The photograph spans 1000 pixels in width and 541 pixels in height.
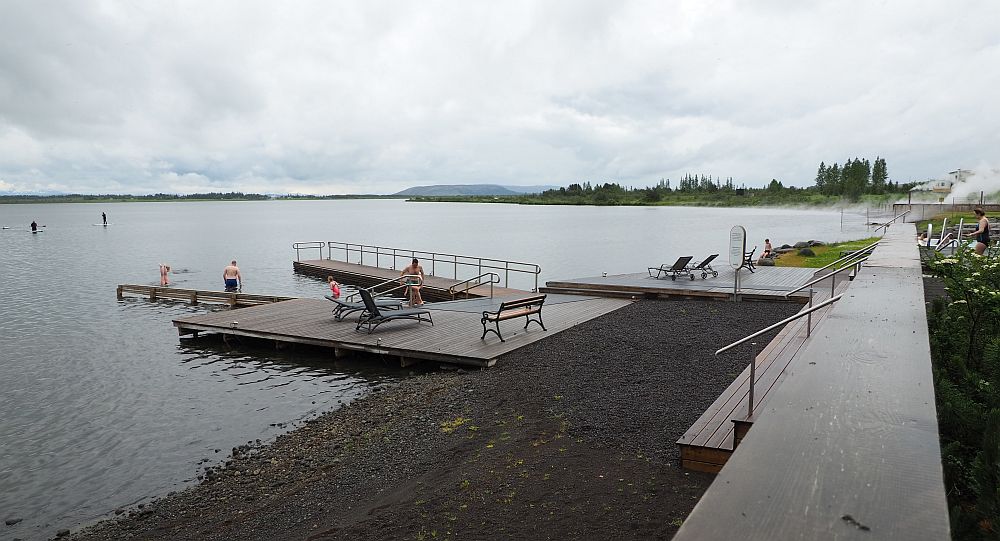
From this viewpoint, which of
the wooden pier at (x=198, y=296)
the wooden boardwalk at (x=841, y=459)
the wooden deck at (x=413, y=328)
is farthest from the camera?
the wooden pier at (x=198, y=296)

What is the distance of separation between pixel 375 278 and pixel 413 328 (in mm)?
14027

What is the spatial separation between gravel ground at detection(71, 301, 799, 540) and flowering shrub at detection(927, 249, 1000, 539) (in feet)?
6.12

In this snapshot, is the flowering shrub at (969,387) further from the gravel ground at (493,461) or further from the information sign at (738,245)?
the information sign at (738,245)

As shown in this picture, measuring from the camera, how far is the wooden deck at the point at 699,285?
15469mm

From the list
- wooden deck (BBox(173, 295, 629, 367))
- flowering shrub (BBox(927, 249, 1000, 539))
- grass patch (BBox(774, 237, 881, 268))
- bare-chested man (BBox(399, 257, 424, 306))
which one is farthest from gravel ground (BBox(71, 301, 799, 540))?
grass patch (BBox(774, 237, 881, 268))

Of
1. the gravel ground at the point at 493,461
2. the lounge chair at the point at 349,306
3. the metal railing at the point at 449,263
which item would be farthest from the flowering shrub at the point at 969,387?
the metal railing at the point at 449,263

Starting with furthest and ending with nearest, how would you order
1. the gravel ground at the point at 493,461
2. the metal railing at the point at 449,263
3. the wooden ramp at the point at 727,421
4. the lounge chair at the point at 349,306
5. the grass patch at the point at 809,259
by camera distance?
the grass patch at the point at 809,259 < the metal railing at the point at 449,263 < the lounge chair at the point at 349,306 < the wooden ramp at the point at 727,421 < the gravel ground at the point at 493,461

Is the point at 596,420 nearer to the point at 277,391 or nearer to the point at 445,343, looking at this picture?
the point at 445,343

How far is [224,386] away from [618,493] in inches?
391

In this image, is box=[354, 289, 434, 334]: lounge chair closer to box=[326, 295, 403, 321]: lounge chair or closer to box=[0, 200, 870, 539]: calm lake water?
box=[326, 295, 403, 321]: lounge chair

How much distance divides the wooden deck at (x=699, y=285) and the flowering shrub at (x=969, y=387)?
8.46 m

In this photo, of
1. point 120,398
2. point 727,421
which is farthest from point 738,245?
point 120,398

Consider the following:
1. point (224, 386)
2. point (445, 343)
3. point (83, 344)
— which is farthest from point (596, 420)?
point (83, 344)

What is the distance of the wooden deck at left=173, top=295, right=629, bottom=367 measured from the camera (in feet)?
39.7
